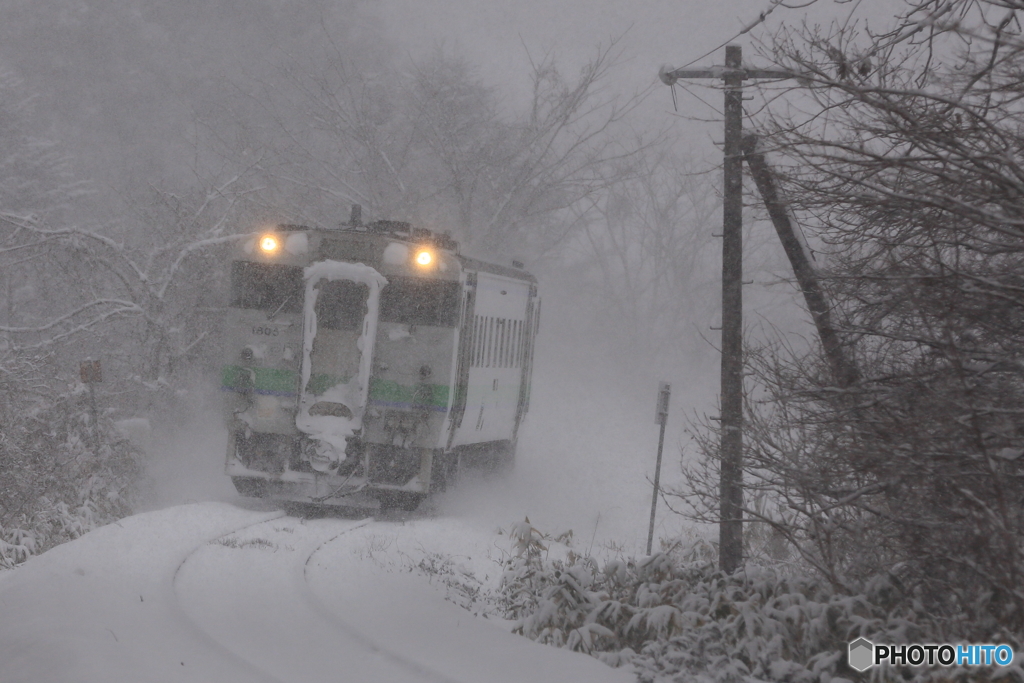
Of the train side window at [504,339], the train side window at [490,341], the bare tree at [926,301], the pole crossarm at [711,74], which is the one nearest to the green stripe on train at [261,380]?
the train side window at [490,341]

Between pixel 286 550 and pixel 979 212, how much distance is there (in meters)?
7.42

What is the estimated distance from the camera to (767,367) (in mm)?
8602

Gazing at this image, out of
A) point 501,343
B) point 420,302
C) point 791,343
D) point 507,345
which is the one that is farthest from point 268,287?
point 791,343

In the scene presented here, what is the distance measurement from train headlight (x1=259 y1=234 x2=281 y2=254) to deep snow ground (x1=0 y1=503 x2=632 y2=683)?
365 centimetres

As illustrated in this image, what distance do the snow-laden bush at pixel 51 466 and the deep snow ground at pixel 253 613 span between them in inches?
101

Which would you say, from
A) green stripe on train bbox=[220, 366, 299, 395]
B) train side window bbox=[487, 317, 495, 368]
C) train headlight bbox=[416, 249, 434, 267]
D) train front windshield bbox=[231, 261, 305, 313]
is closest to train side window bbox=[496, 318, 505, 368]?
train side window bbox=[487, 317, 495, 368]

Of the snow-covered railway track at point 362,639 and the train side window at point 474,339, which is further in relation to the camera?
the train side window at point 474,339

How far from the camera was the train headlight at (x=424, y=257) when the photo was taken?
1318 centimetres

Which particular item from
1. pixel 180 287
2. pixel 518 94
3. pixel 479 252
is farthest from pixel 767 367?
pixel 518 94

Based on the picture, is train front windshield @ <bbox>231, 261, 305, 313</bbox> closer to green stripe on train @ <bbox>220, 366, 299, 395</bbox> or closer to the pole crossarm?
green stripe on train @ <bbox>220, 366, 299, 395</bbox>

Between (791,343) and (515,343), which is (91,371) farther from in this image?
(791,343)

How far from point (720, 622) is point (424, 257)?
6926 millimetres

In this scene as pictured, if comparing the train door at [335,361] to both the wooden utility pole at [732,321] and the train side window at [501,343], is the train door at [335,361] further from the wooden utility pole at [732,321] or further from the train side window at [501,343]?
the wooden utility pole at [732,321]

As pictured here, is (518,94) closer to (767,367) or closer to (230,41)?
(230,41)
